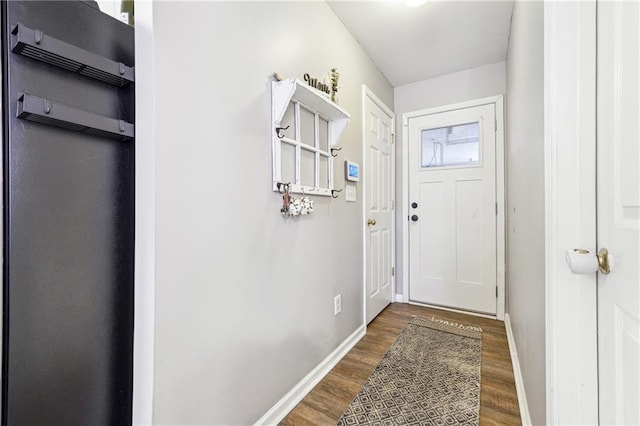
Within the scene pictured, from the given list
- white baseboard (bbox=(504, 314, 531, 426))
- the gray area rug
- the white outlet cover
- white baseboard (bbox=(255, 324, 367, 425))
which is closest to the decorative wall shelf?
the white outlet cover

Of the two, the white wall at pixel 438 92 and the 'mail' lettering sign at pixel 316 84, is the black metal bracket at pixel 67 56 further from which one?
the white wall at pixel 438 92

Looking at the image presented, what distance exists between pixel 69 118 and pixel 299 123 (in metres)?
1.01

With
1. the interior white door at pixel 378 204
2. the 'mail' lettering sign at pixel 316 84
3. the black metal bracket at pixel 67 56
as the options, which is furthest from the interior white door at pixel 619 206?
the interior white door at pixel 378 204

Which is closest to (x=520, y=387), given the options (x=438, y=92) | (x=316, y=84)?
(x=316, y=84)

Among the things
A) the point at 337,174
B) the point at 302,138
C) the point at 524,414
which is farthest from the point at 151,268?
the point at 524,414

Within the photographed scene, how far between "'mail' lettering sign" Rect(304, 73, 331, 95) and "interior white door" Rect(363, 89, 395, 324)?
66 centimetres

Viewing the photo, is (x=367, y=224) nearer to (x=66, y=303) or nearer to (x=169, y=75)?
(x=169, y=75)

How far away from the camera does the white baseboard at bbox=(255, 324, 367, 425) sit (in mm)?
1354

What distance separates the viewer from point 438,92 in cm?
287

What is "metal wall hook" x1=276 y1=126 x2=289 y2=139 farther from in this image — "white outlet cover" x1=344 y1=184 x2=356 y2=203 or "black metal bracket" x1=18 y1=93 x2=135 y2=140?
"white outlet cover" x1=344 y1=184 x2=356 y2=203

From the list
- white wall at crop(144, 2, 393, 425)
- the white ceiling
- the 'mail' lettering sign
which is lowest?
white wall at crop(144, 2, 393, 425)

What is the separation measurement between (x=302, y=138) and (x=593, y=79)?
1195 millimetres

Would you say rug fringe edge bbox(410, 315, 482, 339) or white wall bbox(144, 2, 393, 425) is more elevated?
white wall bbox(144, 2, 393, 425)

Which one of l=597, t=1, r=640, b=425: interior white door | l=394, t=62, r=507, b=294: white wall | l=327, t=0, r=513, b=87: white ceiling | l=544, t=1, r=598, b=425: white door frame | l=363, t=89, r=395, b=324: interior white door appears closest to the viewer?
l=597, t=1, r=640, b=425: interior white door
